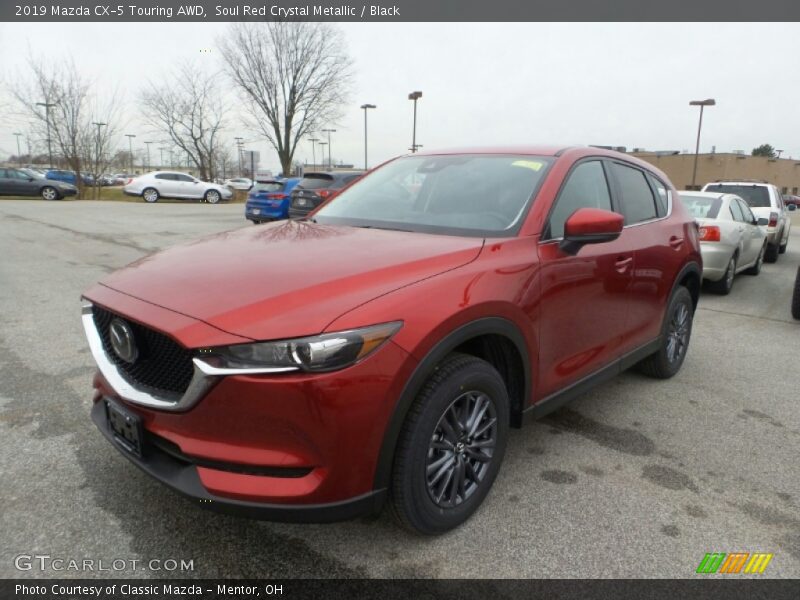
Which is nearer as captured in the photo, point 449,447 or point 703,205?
point 449,447

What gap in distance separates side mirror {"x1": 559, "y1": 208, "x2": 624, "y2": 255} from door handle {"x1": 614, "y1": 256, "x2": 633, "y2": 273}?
1.68 feet

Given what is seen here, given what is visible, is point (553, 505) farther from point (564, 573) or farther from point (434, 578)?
point (434, 578)

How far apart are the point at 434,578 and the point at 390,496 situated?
36 cm

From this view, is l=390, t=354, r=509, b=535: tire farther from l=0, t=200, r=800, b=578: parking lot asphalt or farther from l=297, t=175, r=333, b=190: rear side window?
l=297, t=175, r=333, b=190: rear side window

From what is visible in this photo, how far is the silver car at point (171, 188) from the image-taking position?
27562 mm

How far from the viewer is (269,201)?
15.2m

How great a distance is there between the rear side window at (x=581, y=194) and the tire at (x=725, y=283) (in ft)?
17.8

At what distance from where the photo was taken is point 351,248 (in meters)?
2.49

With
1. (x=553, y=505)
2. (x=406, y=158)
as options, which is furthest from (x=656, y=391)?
(x=406, y=158)

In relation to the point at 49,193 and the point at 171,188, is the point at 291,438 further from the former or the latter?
the point at 49,193

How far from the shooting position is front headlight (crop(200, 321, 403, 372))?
1794 millimetres

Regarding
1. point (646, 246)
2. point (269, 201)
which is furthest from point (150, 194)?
point (646, 246)

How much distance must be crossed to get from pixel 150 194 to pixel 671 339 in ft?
92.4
